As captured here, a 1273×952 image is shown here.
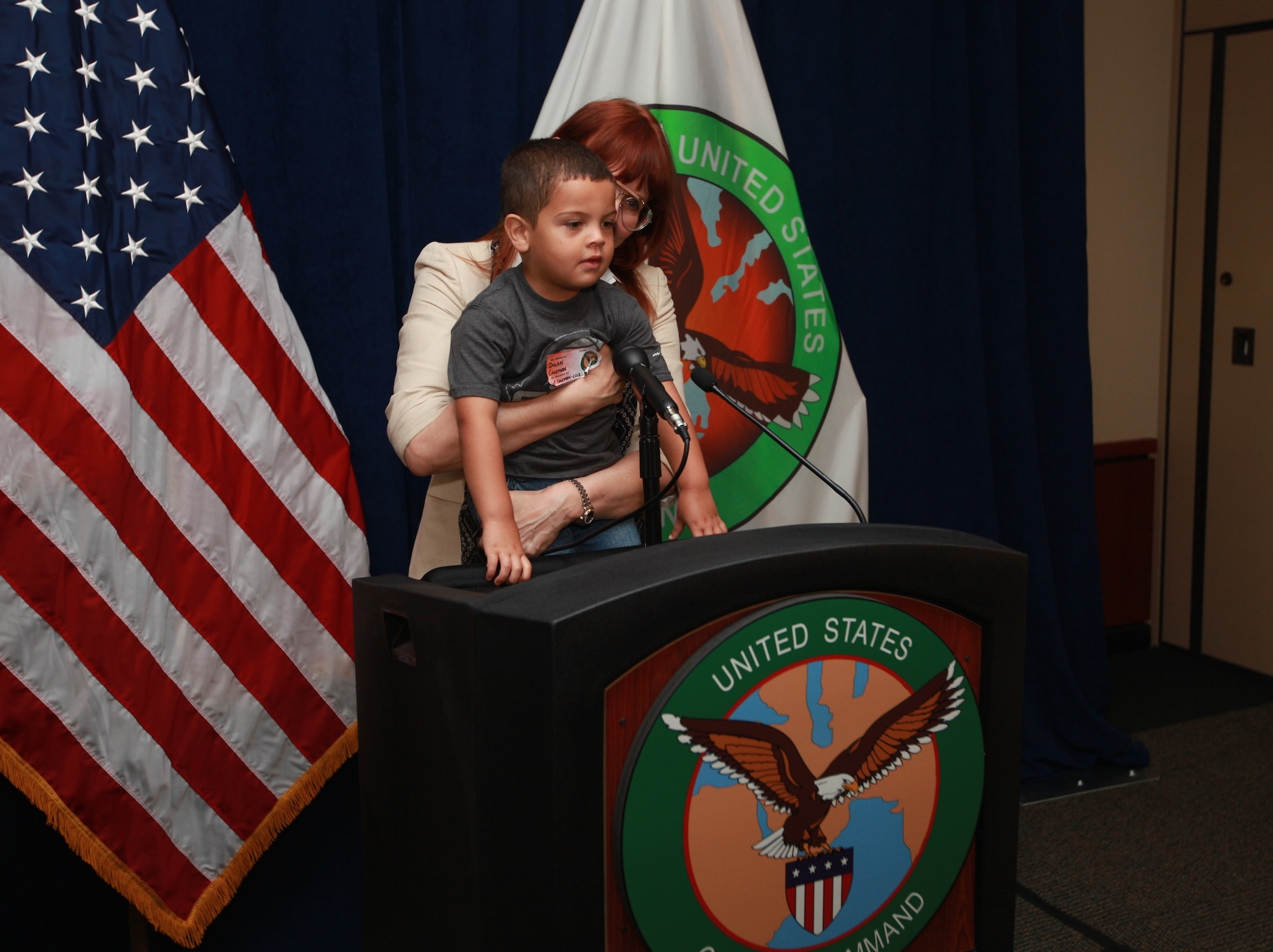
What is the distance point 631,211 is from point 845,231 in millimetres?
1289

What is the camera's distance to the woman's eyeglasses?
4.94ft

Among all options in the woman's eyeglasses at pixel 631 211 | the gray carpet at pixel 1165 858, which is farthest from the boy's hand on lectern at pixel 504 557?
the gray carpet at pixel 1165 858

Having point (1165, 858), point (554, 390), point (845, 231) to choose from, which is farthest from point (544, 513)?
point (1165, 858)

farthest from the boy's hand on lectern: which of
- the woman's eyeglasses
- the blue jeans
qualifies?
the woman's eyeglasses

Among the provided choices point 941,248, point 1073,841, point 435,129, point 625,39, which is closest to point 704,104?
point 625,39

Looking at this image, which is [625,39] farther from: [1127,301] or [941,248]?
[1127,301]

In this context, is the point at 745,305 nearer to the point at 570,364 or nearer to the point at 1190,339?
the point at 570,364

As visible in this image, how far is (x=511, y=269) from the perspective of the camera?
145 centimetres

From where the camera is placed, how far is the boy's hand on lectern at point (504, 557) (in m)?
1.19

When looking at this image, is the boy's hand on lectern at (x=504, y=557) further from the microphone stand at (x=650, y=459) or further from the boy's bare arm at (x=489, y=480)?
the microphone stand at (x=650, y=459)

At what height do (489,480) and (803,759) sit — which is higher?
(489,480)

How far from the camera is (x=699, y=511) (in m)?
1.49

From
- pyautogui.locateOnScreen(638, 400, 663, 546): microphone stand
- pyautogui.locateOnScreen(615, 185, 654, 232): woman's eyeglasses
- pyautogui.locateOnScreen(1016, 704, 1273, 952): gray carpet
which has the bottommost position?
pyautogui.locateOnScreen(1016, 704, 1273, 952): gray carpet

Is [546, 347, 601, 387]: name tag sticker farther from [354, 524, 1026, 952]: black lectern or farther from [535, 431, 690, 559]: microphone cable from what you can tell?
[354, 524, 1026, 952]: black lectern
